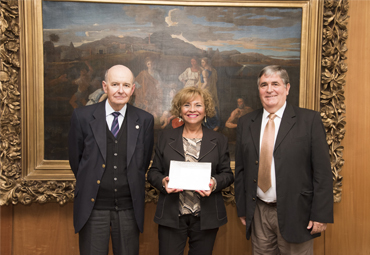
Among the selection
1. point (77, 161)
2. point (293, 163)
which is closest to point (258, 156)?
point (293, 163)

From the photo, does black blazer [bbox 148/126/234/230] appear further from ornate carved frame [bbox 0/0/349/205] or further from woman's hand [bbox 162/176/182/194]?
ornate carved frame [bbox 0/0/349/205]

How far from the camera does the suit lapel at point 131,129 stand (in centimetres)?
263

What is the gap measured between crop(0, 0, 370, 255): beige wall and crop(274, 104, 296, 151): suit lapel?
5.37 feet

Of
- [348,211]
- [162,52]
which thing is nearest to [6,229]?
[162,52]

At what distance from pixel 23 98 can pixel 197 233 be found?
114 inches

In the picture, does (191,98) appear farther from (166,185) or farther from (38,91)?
(38,91)

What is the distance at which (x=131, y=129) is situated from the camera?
8.89 ft

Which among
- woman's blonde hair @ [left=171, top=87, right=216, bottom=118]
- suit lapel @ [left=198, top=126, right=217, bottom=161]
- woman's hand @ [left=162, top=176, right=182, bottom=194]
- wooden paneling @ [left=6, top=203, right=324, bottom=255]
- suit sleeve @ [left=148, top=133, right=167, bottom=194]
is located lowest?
wooden paneling @ [left=6, top=203, right=324, bottom=255]

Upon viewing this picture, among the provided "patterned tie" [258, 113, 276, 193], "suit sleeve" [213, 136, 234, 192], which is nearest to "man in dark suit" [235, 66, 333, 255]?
"patterned tie" [258, 113, 276, 193]

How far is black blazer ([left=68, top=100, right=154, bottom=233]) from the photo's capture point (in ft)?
8.57

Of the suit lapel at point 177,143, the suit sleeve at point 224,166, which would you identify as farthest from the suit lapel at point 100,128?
the suit sleeve at point 224,166

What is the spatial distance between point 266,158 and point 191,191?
835 mm

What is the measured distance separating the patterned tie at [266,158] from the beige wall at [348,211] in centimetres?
136

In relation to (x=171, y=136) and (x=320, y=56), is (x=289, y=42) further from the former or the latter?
(x=171, y=136)
